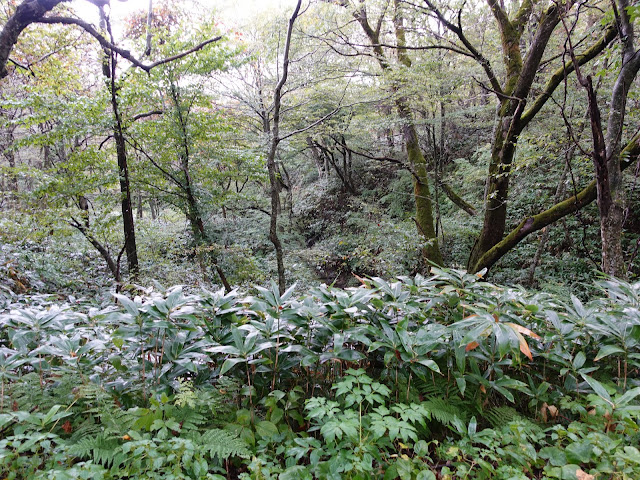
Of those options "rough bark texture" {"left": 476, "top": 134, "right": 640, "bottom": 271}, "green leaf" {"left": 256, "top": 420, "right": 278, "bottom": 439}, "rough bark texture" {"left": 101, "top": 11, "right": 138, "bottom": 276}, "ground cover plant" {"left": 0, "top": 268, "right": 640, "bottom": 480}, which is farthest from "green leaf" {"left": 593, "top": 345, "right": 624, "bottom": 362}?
"rough bark texture" {"left": 101, "top": 11, "right": 138, "bottom": 276}

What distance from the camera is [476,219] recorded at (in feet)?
26.7

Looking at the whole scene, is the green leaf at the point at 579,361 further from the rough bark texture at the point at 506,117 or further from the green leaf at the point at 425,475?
the rough bark texture at the point at 506,117

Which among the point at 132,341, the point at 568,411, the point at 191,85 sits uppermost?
the point at 191,85

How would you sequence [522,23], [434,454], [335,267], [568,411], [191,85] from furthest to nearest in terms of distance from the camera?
[335,267], [191,85], [522,23], [568,411], [434,454]

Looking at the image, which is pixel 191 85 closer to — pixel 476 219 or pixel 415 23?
pixel 415 23

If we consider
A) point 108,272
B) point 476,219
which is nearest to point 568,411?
point 476,219

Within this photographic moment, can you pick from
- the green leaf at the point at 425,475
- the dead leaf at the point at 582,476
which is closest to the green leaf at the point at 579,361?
the dead leaf at the point at 582,476

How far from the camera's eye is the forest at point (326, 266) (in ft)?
4.55

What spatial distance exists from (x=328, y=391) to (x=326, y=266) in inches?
338

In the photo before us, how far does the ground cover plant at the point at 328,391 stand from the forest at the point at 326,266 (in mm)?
15

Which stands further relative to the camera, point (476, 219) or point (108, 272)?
point (476, 219)

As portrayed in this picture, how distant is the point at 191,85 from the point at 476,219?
723 centimetres

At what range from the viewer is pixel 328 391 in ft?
6.07

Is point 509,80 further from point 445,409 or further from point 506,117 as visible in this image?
point 445,409
